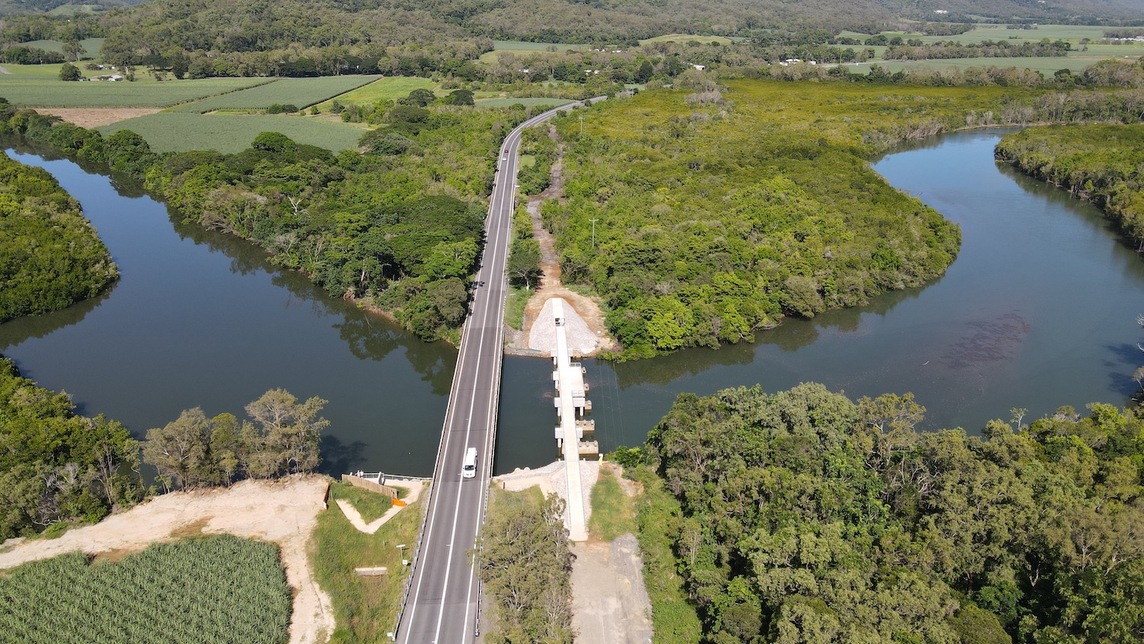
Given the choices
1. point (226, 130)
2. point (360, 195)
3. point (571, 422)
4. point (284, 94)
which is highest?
point (284, 94)

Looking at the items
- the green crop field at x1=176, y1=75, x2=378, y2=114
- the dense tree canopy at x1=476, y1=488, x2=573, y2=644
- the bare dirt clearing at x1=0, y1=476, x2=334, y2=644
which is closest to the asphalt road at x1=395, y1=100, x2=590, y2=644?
the dense tree canopy at x1=476, y1=488, x2=573, y2=644

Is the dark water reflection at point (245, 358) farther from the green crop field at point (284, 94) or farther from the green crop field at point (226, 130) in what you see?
the green crop field at point (284, 94)

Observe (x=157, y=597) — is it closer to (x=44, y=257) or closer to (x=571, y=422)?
(x=571, y=422)

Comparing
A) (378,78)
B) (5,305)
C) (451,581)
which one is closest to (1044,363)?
(451,581)

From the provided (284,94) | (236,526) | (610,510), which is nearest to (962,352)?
(610,510)

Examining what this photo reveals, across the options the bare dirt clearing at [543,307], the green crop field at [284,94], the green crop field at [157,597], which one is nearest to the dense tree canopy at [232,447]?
the green crop field at [157,597]

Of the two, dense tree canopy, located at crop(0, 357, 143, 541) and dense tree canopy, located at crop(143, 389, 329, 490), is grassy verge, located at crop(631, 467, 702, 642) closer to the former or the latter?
dense tree canopy, located at crop(143, 389, 329, 490)
